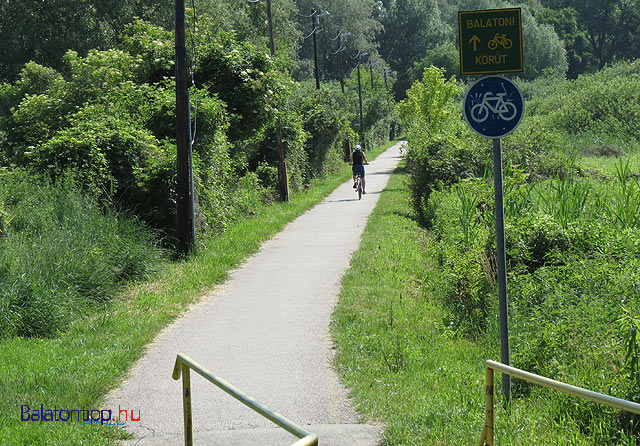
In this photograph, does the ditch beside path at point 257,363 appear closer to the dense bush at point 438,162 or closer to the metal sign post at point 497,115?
the metal sign post at point 497,115

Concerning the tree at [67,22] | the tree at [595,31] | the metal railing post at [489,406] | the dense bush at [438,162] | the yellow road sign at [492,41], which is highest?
the tree at [595,31]

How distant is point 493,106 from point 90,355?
4.82 m

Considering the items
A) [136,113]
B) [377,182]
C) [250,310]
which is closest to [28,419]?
[250,310]

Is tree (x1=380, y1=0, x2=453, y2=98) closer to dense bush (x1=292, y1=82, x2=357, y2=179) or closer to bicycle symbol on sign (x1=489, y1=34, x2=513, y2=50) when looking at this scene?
dense bush (x1=292, y1=82, x2=357, y2=179)

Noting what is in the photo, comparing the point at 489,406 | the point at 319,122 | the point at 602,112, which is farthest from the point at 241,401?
the point at 602,112

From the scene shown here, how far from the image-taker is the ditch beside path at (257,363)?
241 inches

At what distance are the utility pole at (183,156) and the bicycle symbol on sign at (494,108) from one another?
8.42 metres

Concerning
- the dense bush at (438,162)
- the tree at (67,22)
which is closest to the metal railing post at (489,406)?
the dense bush at (438,162)

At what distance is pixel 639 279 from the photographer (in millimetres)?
7547

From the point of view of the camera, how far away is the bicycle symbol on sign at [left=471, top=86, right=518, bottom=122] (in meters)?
6.02

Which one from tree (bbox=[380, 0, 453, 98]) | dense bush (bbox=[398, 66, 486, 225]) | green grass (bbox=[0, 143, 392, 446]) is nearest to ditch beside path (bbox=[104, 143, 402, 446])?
green grass (bbox=[0, 143, 392, 446])

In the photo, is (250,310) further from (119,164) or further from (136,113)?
(136,113)

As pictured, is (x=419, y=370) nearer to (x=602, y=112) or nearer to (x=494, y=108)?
(x=494, y=108)

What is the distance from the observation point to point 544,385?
4035 mm
